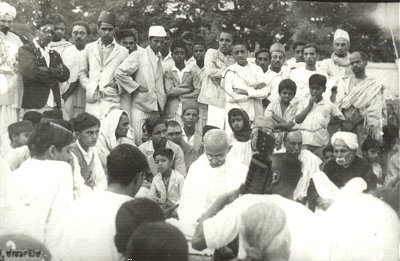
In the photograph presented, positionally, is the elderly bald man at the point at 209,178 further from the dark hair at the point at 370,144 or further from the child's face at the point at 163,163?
the dark hair at the point at 370,144

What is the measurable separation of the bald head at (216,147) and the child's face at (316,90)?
0.70 meters

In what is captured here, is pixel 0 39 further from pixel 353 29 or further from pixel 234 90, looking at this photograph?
pixel 353 29

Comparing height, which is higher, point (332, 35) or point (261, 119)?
point (332, 35)

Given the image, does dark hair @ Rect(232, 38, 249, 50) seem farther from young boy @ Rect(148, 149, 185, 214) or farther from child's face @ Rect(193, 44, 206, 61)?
young boy @ Rect(148, 149, 185, 214)

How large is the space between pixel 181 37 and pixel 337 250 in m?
1.85

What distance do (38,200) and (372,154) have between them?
2338 mm

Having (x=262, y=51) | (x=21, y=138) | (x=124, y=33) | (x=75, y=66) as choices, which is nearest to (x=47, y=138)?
(x=21, y=138)

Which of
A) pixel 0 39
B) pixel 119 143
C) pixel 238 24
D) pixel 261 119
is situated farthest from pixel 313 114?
pixel 0 39

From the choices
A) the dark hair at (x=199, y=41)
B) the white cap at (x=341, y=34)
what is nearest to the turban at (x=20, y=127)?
the dark hair at (x=199, y=41)

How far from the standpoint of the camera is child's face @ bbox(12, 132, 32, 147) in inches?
214

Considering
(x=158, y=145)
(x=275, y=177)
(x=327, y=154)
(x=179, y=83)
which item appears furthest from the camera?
(x=179, y=83)

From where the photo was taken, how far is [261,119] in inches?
214

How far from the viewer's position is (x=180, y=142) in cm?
551

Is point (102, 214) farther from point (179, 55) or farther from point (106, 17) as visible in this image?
point (106, 17)
